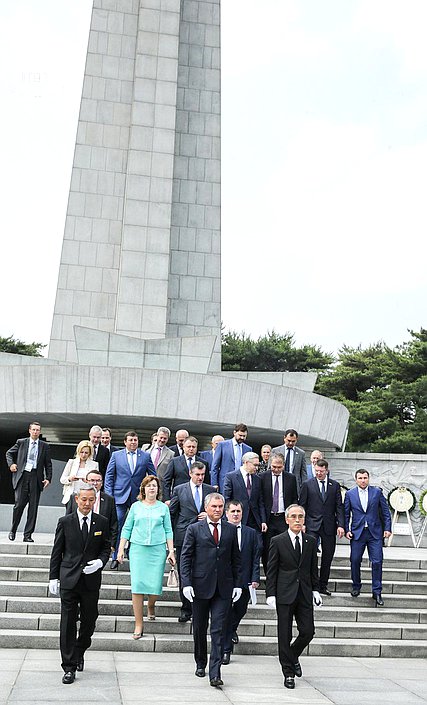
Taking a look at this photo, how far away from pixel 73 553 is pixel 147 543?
3.78 ft

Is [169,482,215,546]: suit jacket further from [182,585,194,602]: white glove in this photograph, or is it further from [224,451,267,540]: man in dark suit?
[182,585,194,602]: white glove

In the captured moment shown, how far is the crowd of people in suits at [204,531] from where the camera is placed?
261 inches

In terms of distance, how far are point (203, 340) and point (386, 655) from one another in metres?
8.59

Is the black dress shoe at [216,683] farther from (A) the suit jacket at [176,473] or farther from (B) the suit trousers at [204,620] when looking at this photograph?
(A) the suit jacket at [176,473]

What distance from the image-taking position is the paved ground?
5852 millimetres

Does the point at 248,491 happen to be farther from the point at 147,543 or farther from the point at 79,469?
the point at 79,469

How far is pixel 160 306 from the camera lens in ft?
60.4

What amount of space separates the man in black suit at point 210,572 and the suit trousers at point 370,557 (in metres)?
2.60

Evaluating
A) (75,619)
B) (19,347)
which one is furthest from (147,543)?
(19,347)

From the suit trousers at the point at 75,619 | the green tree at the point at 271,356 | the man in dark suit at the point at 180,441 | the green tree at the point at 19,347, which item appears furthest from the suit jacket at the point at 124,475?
the green tree at the point at 19,347

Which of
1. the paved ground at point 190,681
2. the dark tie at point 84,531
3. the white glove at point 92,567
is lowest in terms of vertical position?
the paved ground at point 190,681

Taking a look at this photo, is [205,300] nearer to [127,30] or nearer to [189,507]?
[127,30]

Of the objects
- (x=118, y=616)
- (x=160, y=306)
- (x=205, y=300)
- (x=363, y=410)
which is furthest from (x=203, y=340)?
(x=363, y=410)

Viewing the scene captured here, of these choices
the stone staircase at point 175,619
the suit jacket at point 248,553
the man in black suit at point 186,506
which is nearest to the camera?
the suit jacket at point 248,553
